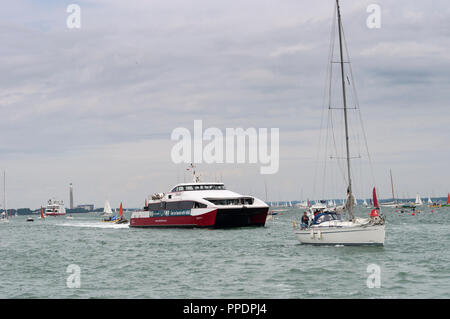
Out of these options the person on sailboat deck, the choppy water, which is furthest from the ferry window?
the person on sailboat deck

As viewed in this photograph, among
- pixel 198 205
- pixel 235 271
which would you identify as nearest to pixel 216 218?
pixel 198 205

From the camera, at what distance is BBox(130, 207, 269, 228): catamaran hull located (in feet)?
198

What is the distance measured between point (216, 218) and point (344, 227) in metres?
27.2

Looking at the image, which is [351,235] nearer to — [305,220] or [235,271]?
[305,220]

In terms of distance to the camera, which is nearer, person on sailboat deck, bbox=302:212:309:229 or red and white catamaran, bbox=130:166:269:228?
person on sailboat deck, bbox=302:212:309:229

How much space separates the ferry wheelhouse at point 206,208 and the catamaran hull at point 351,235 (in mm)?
25182

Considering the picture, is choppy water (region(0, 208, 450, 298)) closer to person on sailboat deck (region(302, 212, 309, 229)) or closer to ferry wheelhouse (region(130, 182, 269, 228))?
person on sailboat deck (region(302, 212, 309, 229))

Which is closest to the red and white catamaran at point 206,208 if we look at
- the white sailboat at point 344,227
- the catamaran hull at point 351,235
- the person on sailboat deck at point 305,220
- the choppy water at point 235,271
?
the choppy water at point 235,271

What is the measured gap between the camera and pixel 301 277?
974 inches

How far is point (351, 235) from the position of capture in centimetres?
3403

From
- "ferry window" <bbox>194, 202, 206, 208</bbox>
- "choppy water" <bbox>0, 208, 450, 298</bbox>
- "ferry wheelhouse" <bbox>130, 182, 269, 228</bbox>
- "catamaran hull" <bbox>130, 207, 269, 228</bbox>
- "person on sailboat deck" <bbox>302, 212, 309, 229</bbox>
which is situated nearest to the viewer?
"choppy water" <bbox>0, 208, 450, 298</bbox>
